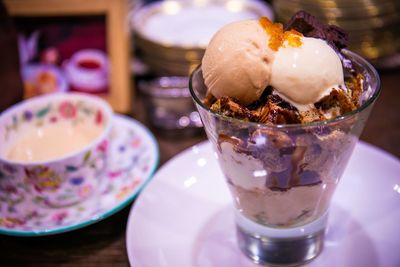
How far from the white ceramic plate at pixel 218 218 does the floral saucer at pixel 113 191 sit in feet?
0.15

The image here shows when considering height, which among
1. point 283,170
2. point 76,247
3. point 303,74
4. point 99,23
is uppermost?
point 303,74

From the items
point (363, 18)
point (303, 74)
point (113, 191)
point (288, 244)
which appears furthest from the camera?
point (363, 18)

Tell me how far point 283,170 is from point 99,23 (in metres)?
0.68

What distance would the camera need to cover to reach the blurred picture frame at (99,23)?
1.03 m

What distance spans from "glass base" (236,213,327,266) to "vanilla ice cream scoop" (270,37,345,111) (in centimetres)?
19

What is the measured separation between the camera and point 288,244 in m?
0.64

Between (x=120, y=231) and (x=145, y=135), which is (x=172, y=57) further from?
(x=120, y=231)

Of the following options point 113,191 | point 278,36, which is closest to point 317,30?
point 278,36

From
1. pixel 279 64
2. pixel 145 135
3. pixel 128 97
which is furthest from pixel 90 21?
pixel 279 64

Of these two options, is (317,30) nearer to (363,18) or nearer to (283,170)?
(283,170)

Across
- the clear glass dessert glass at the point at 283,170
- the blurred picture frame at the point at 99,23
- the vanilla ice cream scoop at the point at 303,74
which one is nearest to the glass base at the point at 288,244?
the clear glass dessert glass at the point at 283,170

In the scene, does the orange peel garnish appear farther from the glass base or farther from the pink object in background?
the pink object in background

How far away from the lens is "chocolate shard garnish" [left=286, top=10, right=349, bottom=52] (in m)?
0.59

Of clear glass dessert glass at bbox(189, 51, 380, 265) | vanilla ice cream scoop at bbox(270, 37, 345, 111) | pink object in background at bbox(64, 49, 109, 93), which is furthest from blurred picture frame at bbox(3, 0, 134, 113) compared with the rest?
vanilla ice cream scoop at bbox(270, 37, 345, 111)
